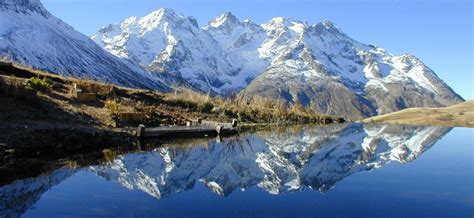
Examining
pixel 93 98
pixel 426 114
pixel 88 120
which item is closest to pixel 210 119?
pixel 93 98

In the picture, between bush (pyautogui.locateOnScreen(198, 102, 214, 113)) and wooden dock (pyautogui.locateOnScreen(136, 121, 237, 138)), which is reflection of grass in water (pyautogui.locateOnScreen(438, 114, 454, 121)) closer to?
bush (pyautogui.locateOnScreen(198, 102, 214, 113))

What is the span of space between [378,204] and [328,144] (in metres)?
19.5

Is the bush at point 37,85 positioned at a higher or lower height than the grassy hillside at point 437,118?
lower

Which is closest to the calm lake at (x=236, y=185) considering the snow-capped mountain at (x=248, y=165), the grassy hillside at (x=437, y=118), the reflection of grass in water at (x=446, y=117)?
the snow-capped mountain at (x=248, y=165)

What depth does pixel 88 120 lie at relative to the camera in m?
31.2

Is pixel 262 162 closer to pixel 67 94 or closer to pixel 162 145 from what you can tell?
pixel 162 145

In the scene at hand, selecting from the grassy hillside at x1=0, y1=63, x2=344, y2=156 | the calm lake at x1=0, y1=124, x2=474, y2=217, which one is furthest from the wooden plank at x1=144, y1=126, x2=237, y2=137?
the calm lake at x1=0, y1=124, x2=474, y2=217

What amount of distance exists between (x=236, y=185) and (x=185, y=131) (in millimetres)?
15650

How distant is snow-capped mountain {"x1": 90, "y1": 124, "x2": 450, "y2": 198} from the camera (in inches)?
786

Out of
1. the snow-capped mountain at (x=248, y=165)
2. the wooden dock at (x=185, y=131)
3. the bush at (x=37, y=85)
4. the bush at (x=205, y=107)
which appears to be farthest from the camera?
the bush at (x=205, y=107)

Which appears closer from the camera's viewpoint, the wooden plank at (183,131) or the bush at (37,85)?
the wooden plank at (183,131)

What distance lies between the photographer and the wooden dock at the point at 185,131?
31.8m

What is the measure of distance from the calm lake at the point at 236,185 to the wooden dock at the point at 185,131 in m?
1.71

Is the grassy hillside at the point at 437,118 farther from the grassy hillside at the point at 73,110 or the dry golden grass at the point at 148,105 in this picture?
the grassy hillside at the point at 73,110
